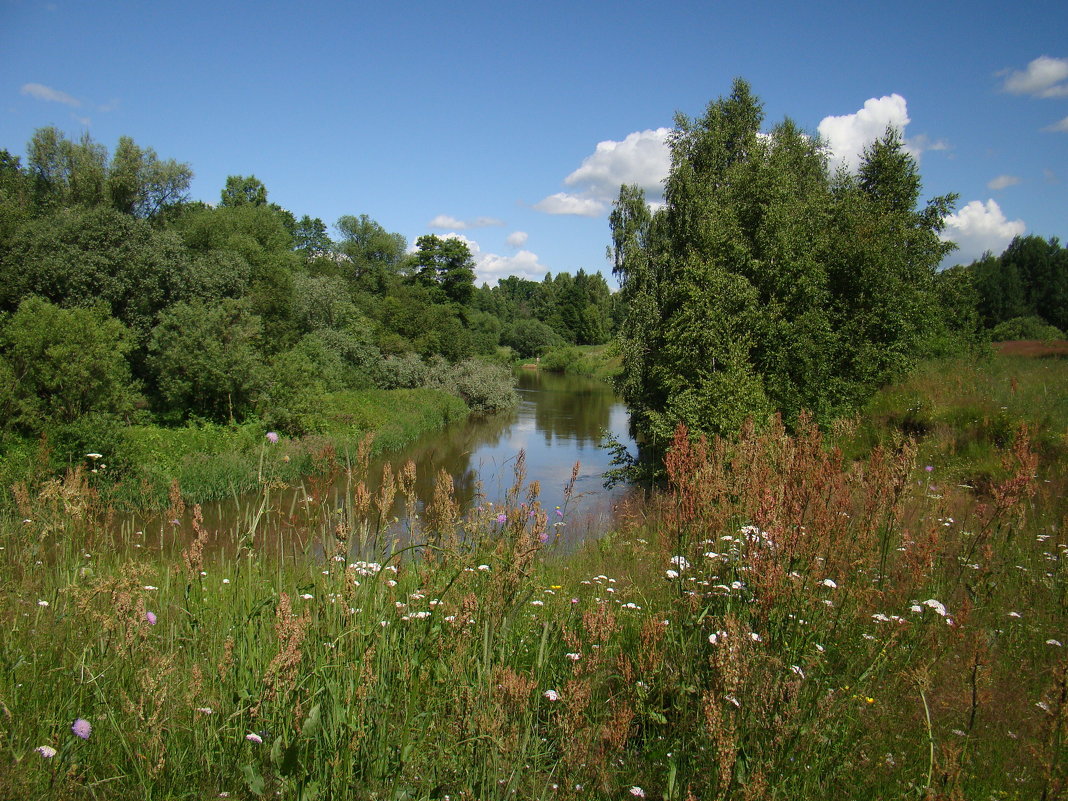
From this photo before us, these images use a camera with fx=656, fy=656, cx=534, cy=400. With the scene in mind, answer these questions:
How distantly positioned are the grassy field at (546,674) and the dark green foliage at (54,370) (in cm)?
1117

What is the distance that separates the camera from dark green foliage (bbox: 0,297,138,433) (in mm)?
12766

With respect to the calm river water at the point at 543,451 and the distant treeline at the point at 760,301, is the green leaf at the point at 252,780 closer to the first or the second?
the calm river water at the point at 543,451

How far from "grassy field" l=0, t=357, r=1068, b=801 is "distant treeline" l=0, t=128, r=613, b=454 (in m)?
7.68

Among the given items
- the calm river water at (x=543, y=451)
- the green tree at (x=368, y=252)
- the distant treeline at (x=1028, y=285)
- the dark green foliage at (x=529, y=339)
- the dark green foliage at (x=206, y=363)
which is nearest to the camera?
the calm river water at (x=543, y=451)

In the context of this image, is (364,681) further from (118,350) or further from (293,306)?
(293,306)

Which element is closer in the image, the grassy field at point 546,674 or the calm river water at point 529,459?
the grassy field at point 546,674

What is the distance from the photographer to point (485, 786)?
192 cm

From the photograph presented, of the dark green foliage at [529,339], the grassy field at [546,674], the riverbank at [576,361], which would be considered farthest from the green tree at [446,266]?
the grassy field at [546,674]

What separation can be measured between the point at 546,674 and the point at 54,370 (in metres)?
14.5

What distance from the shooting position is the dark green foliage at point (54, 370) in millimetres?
12766

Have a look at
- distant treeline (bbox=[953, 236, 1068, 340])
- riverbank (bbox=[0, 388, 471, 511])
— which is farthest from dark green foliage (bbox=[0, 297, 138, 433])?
distant treeline (bbox=[953, 236, 1068, 340])

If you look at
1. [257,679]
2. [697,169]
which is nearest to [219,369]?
[697,169]

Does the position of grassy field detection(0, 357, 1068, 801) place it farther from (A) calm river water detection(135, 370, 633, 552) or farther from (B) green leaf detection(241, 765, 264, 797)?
(A) calm river water detection(135, 370, 633, 552)

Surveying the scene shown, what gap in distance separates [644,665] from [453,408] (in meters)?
30.5
